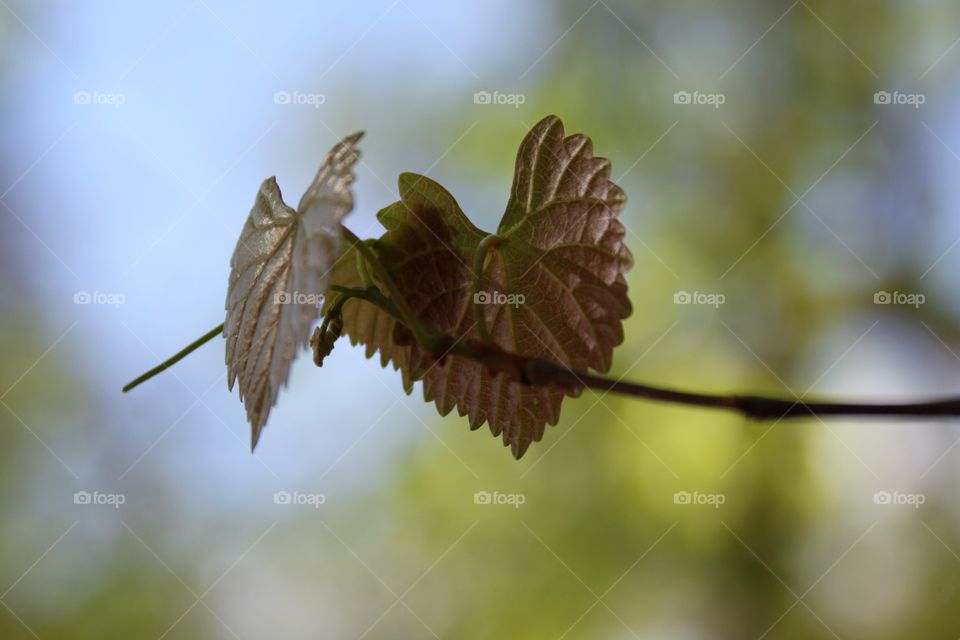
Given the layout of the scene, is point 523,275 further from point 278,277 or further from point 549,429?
point 549,429

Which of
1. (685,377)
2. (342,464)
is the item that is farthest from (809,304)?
(342,464)

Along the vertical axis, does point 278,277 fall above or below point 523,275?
below

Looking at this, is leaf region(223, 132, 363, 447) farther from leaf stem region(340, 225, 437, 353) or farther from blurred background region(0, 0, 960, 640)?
blurred background region(0, 0, 960, 640)

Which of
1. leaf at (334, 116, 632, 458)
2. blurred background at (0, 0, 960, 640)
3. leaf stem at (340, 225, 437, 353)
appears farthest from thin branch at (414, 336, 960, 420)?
blurred background at (0, 0, 960, 640)

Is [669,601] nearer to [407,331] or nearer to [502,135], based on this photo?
[502,135]

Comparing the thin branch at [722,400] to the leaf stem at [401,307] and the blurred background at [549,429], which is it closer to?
the leaf stem at [401,307]

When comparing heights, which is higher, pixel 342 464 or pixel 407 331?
pixel 407 331

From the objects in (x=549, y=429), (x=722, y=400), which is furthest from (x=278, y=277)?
(x=549, y=429)
